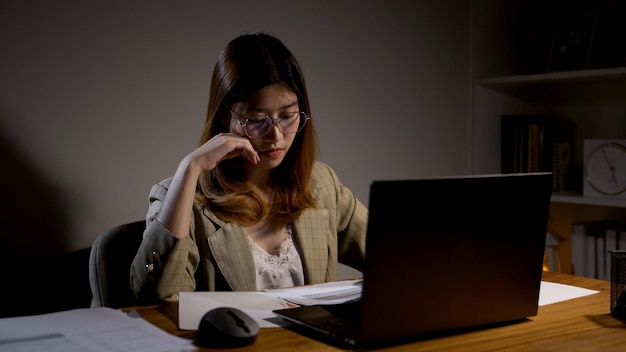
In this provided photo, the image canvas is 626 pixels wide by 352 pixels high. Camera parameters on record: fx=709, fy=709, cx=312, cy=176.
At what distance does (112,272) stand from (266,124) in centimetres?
49

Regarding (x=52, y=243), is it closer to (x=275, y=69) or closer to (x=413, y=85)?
(x=275, y=69)

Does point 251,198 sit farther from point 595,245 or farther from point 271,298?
point 595,245

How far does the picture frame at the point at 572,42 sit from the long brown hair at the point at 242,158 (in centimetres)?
150

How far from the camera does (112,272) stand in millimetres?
1631

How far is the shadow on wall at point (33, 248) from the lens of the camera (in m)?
1.96

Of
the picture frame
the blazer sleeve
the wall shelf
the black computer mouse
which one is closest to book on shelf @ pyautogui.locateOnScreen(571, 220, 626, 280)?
the wall shelf

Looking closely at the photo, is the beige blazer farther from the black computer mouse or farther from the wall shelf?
the wall shelf

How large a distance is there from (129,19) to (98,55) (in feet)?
0.49

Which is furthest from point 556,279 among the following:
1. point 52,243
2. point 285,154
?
point 52,243

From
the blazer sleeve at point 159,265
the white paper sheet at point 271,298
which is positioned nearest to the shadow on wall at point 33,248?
the blazer sleeve at point 159,265

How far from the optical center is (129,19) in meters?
2.13

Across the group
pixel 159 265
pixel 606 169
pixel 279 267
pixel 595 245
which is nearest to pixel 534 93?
pixel 606 169

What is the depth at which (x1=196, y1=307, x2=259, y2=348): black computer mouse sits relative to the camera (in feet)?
3.31

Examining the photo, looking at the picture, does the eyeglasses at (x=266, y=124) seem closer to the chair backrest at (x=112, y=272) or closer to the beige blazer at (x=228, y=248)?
the beige blazer at (x=228, y=248)
